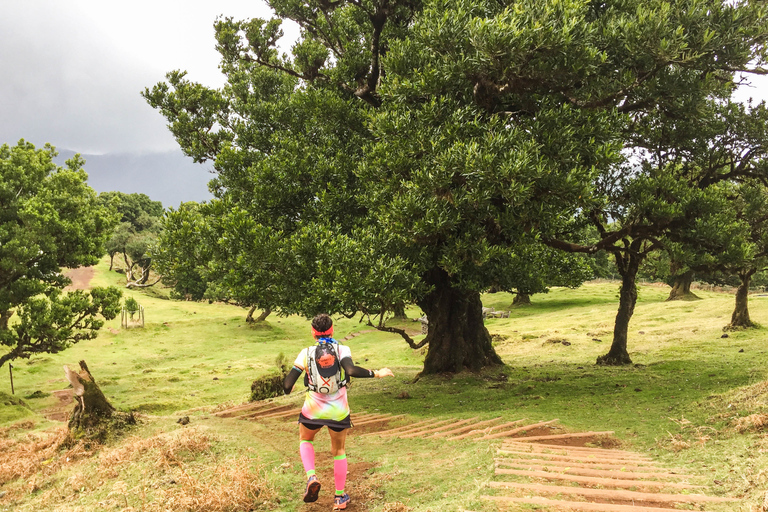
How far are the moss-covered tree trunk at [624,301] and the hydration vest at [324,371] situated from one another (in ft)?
52.3

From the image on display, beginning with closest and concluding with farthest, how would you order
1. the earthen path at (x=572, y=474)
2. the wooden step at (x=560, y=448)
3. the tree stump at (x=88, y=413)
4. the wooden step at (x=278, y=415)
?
the earthen path at (x=572, y=474)
the wooden step at (x=560, y=448)
the tree stump at (x=88, y=413)
the wooden step at (x=278, y=415)

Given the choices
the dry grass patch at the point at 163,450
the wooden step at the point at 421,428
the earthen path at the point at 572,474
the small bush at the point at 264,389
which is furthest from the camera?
the small bush at the point at 264,389

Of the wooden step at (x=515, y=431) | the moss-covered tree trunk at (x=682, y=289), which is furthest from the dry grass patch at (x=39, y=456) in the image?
the moss-covered tree trunk at (x=682, y=289)

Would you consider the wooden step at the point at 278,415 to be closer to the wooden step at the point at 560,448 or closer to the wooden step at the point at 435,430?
the wooden step at the point at 435,430

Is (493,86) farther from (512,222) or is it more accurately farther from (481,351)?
(481,351)

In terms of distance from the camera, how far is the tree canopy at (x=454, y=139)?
11.9 meters

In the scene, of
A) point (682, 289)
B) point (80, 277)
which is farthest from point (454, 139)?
point (80, 277)

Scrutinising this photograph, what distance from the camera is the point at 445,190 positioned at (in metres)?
12.8

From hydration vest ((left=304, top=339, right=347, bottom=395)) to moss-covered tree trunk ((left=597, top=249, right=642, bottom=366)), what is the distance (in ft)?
52.3

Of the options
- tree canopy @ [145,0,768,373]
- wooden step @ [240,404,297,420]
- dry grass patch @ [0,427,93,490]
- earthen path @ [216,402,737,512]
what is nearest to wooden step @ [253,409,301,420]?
wooden step @ [240,404,297,420]

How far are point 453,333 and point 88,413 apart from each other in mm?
12522

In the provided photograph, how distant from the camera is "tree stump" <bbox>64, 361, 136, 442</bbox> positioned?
11.4 metres

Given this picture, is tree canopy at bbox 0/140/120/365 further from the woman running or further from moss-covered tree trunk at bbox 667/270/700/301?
moss-covered tree trunk at bbox 667/270/700/301

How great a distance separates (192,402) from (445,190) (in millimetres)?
14956
